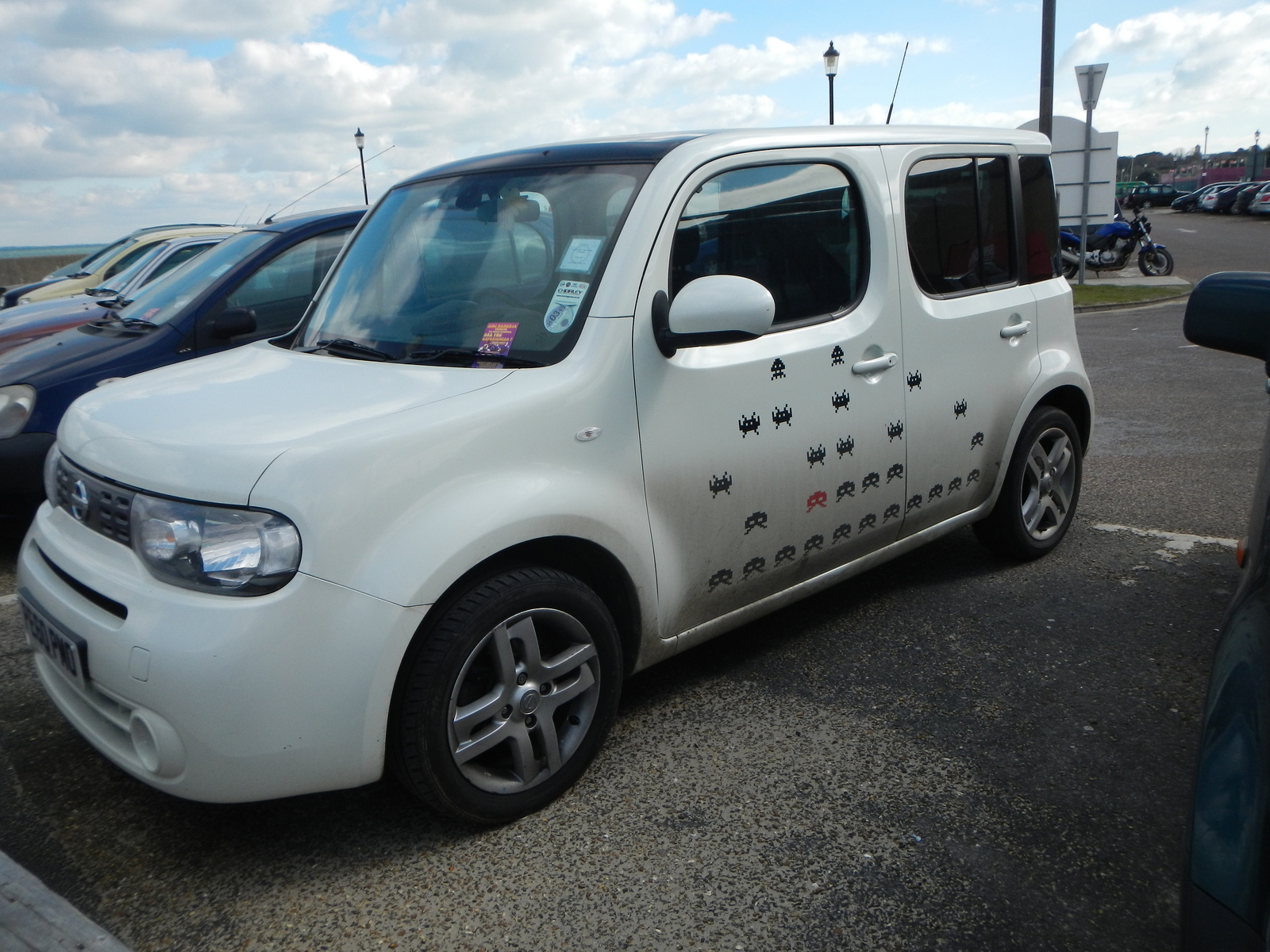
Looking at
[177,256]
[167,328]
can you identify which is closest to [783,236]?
[167,328]

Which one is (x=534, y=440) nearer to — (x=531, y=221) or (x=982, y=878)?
(x=531, y=221)

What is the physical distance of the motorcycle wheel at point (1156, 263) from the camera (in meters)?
19.4

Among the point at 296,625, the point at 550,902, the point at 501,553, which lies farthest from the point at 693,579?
the point at 296,625

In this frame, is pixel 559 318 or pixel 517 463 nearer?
pixel 517 463

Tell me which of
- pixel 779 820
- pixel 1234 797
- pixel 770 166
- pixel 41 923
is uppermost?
pixel 770 166

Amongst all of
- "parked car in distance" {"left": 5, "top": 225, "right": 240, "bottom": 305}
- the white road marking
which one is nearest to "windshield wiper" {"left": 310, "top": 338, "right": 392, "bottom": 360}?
the white road marking

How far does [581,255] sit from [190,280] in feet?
12.3

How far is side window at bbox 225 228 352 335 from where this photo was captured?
548 cm

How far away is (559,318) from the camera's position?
278 centimetres

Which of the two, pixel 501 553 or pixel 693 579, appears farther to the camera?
pixel 693 579

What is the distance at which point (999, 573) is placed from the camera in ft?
14.5

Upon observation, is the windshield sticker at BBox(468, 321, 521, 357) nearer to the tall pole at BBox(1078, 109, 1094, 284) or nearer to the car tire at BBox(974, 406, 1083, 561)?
the car tire at BBox(974, 406, 1083, 561)

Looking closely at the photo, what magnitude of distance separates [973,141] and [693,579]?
2.25 metres

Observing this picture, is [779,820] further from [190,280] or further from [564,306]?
[190,280]
